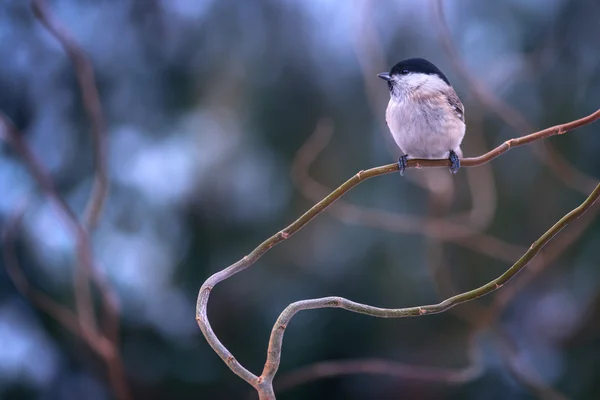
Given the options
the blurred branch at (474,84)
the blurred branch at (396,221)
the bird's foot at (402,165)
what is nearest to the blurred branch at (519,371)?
the blurred branch at (396,221)

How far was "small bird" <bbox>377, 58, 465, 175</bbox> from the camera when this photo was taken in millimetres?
1348

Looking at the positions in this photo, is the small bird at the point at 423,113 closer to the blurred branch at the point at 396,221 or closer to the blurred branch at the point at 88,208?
the blurred branch at the point at 396,221

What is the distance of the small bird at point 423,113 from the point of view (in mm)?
1348

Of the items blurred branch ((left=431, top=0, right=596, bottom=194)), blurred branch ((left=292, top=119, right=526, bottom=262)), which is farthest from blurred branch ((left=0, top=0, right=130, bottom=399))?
blurred branch ((left=431, top=0, right=596, bottom=194))

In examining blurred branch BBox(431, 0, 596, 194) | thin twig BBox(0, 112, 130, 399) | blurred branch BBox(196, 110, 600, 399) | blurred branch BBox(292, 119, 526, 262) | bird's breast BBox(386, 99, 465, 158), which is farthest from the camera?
blurred branch BBox(292, 119, 526, 262)

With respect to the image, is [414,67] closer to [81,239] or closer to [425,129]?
[425,129]

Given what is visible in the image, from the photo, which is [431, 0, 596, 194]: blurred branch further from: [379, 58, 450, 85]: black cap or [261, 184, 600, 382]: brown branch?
[261, 184, 600, 382]: brown branch

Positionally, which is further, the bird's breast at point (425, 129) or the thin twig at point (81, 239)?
the thin twig at point (81, 239)

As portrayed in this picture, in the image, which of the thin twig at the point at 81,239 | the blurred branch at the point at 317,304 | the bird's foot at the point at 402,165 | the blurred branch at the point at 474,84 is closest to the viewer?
the blurred branch at the point at 317,304

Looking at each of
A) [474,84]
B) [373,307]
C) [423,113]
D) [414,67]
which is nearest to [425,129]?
[423,113]

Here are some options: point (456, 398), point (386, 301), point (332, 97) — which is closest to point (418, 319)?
point (386, 301)

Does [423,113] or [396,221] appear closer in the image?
[423,113]

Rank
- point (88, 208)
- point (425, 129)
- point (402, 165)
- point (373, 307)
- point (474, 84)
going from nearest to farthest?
point (373, 307) < point (402, 165) < point (425, 129) < point (474, 84) < point (88, 208)

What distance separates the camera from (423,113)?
1.37 metres
